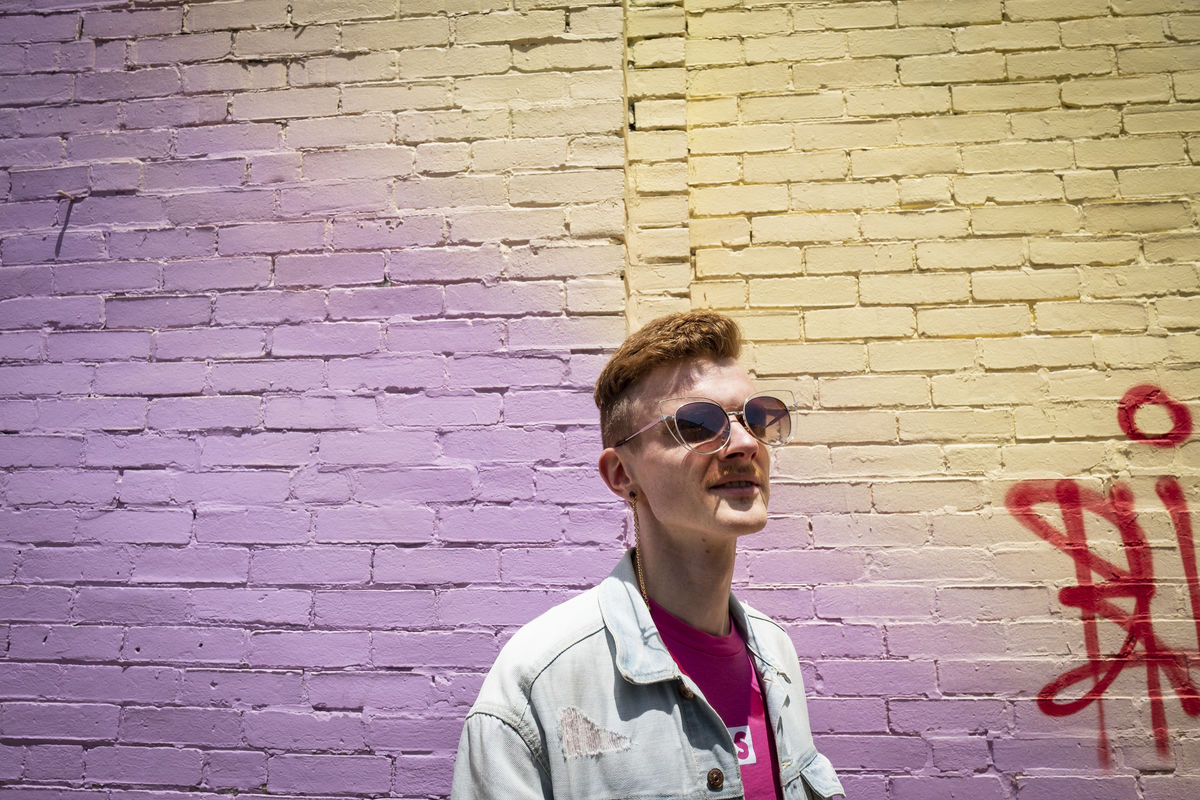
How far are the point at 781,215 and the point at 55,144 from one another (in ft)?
8.44

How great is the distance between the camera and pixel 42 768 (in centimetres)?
227

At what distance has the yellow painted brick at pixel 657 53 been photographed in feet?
8.66

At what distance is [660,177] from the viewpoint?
259 centimetres

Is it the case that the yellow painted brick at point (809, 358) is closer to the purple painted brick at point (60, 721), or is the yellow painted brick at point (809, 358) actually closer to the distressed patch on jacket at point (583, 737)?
the distressed patch on jacket at point (583, 737)

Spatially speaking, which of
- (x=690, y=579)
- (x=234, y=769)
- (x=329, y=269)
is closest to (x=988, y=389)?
(x=690, y=579)

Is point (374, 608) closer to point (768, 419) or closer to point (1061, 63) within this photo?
point (768, 419)

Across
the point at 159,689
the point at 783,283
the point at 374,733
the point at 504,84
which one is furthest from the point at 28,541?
the point at 783,283

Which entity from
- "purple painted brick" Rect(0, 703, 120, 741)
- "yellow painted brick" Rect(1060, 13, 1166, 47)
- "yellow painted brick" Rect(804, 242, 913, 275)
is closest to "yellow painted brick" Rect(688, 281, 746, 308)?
"yellow painted brick" Rect(804, 242, 913, 275)

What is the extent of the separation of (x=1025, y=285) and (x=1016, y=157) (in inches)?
18.3

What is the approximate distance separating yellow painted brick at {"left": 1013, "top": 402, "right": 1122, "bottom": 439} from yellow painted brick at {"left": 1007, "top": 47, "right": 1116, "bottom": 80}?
1.18 metres

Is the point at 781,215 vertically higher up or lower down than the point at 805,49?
lower down

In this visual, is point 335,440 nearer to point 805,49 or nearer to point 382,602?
point 382,602

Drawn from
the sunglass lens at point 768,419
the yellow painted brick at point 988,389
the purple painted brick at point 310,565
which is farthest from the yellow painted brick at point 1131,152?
the purple painted brick at point 310,565

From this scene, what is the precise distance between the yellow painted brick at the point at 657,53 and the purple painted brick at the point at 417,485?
5.08ft
